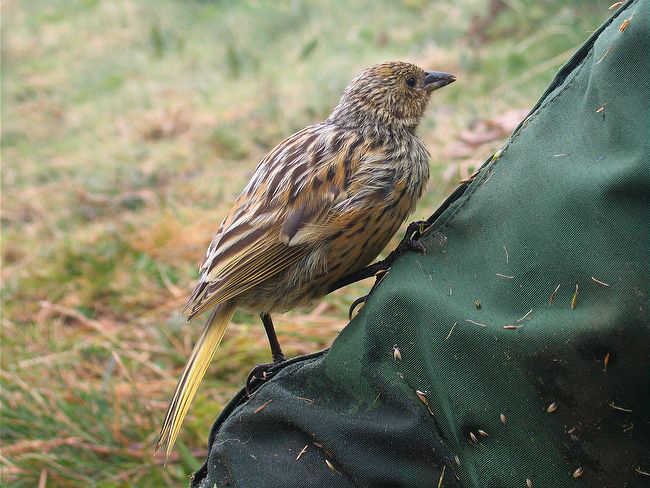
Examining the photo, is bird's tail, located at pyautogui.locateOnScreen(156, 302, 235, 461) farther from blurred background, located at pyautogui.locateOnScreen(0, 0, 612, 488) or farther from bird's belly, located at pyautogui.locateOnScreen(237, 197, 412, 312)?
blurred background, located at pyautogui.locateOnScreen(0, 0, 612, 488)

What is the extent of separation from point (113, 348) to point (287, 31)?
18.3 ft

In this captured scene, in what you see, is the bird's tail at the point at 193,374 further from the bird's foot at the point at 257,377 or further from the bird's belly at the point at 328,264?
the bird's foot at the point at 257,377

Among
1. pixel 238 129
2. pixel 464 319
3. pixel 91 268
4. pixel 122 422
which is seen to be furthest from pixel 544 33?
pixel 464 319

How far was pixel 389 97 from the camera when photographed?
3.03 m

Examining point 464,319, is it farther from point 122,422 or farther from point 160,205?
point 160,205

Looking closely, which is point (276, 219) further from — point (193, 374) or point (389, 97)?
point (389, 97)

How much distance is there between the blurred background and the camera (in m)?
3.39

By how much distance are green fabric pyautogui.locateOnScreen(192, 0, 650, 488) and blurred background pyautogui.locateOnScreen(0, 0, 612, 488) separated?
1.42m

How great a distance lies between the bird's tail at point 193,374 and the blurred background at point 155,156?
0.76 m

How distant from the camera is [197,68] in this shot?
8.70 m

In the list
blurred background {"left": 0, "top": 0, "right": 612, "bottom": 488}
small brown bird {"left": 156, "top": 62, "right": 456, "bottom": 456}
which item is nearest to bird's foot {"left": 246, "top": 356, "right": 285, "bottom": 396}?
small brown bird {"left": 156, "top": 62, "right": 456, "bottom": 456}

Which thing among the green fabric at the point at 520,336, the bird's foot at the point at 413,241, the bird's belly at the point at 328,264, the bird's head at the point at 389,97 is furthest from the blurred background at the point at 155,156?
the bird's foot at the point at 413,241

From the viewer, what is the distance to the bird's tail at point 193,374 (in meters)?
2.46

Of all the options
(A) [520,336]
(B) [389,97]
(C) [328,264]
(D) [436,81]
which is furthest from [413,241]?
(D) [436,81]
